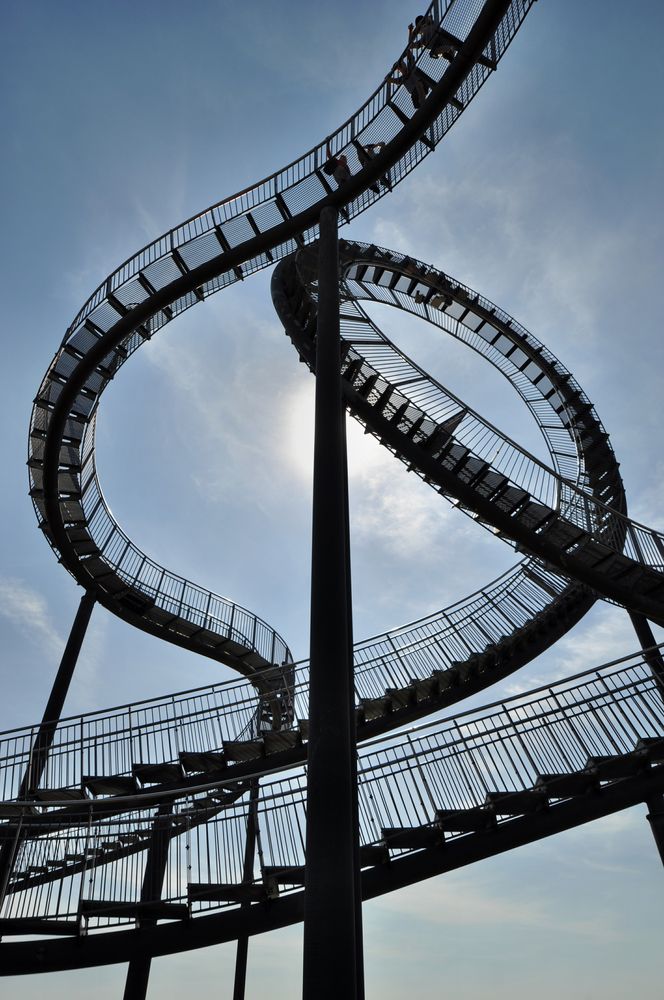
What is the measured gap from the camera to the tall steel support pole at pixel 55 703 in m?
12.4

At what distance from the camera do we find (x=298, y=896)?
7.75 metres

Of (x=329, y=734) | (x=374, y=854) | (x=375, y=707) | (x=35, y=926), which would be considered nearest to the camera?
(x=329, y=734)

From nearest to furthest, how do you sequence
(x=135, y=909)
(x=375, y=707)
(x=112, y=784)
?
(x=135, y=909), (x=112, y=784), (x=375, y=707)

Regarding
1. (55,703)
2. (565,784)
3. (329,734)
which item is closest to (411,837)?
(565,784)

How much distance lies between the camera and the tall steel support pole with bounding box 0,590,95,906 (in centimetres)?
1240

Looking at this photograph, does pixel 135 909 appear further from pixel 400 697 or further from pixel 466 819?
pixel 400 697

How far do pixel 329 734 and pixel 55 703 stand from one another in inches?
482

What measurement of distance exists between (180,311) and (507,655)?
10084mm

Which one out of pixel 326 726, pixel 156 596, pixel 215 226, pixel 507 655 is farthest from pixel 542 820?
pixel 156 596

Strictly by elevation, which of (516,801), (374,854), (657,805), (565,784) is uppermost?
(657,805)

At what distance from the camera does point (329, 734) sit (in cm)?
491

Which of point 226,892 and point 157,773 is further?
point 157,773

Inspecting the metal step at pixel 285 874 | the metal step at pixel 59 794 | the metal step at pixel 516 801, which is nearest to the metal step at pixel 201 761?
the metal step at pixel 59 794

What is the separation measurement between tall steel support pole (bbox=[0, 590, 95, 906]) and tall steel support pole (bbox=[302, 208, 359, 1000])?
8.66 meters
